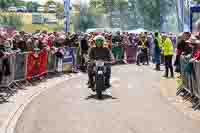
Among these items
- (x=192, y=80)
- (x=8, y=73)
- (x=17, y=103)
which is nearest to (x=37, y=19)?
(x=8, y=73)

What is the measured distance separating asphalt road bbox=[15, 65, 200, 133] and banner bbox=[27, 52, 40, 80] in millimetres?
1862

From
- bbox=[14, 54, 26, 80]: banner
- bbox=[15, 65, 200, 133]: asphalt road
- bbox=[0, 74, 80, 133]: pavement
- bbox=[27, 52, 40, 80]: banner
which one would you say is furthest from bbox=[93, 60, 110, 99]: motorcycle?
bbox=[27, 52, 40, 80]: banner

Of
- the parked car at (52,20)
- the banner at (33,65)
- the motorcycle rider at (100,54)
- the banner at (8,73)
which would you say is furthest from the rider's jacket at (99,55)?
the parked car at (52,20)

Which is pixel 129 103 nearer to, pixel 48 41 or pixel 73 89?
pixel 73 89

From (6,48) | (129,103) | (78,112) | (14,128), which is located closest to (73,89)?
(6,48)

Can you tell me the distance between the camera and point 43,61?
2423 cm

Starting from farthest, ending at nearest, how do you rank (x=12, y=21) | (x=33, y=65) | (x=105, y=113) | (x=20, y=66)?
(x=12, y=21)
(x=33, y=65)
(x=20, y=66)
(x=105, y=113)

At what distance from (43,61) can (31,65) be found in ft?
7.09

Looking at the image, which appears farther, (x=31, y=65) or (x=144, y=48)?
(x=144, y=48)

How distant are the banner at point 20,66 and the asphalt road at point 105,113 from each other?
1285mm

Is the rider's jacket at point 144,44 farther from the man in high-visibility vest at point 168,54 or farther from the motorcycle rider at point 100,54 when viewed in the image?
the motorcycle rider at point 100,54

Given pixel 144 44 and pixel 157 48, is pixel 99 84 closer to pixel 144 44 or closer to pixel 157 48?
pixel 157 48

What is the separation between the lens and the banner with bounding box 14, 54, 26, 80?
20123 mm

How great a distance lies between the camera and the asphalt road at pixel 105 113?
1159cm
